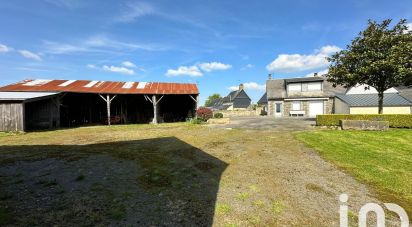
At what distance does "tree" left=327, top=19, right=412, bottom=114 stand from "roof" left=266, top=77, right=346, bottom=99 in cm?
1555

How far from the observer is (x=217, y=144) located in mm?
11750

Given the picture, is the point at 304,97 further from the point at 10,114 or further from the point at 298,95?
the point at 10,114

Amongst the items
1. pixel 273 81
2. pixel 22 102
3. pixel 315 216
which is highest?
pixel 273 81

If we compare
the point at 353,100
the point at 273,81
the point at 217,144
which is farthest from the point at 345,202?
the point at 273,81

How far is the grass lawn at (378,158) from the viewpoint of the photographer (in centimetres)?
618

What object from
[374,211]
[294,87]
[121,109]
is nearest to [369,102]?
[294,87]

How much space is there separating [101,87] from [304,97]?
28.3 meters

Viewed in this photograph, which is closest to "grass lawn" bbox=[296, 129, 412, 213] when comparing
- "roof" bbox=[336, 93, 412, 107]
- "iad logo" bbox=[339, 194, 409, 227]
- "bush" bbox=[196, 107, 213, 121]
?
"iad logo" bbox=[339, 194, 409, 227]

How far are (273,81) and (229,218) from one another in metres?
40.1

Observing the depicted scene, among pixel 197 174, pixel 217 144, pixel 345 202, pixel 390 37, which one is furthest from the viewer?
pixel 390 37

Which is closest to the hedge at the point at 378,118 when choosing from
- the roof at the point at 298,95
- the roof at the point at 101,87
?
the roof at the point at 101,87

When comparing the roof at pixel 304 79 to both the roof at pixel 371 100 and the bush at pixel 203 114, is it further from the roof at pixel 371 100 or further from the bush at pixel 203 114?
the bush at pixel 203 114

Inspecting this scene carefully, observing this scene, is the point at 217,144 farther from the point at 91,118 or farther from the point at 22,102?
the point at 91,118

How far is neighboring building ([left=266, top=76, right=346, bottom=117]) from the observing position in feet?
117
